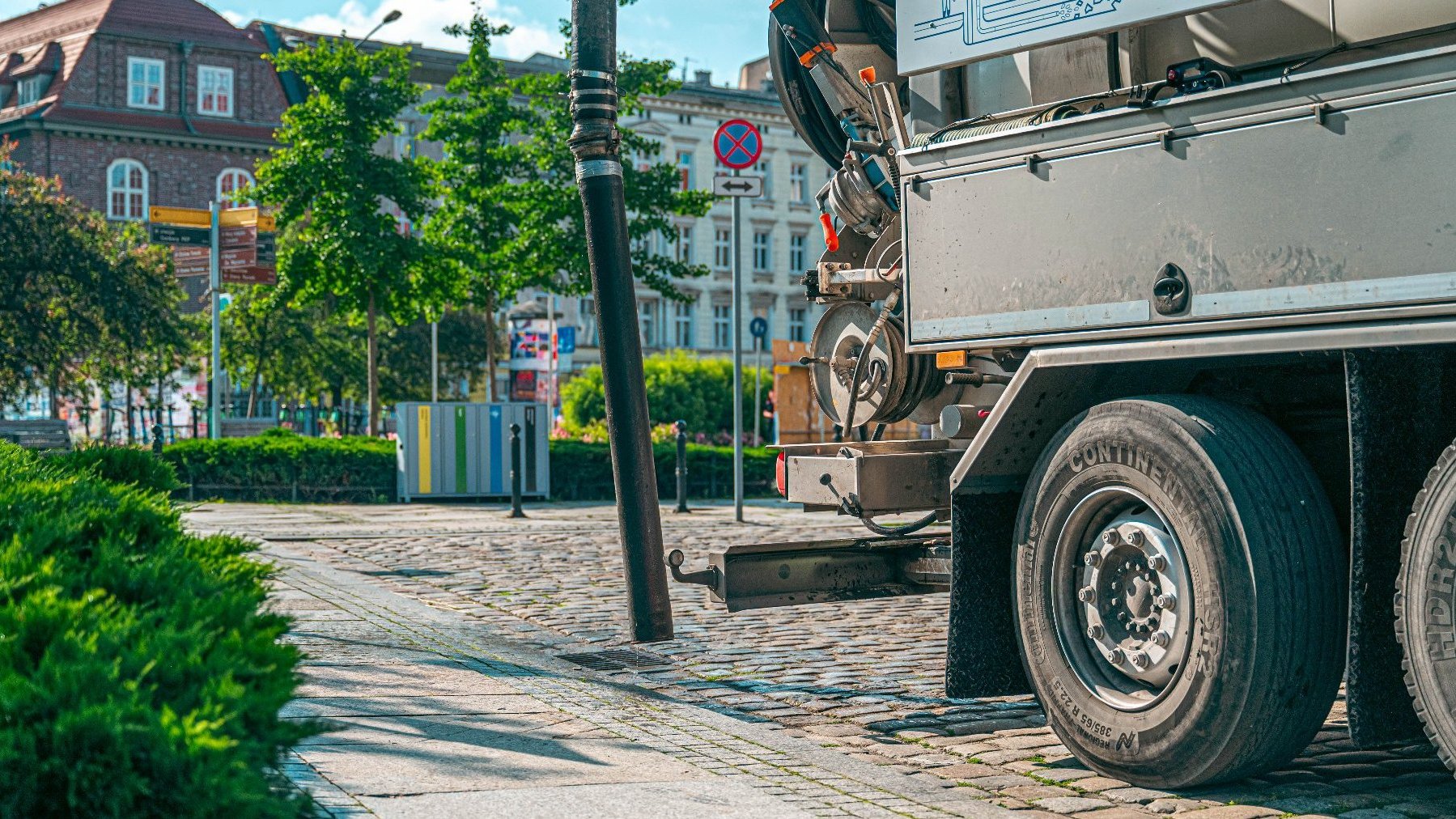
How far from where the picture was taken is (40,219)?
30188mm

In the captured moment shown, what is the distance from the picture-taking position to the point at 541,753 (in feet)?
19.2

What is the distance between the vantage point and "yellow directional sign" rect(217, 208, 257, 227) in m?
29.4

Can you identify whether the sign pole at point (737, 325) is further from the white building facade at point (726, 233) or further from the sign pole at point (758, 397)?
the white building facade at point (726, 233)

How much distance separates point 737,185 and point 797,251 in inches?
2529

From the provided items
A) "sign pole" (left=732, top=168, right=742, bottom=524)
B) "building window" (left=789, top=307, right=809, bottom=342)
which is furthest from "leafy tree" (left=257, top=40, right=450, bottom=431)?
"building window" (left=789, top=307, right=809, bottom=342)

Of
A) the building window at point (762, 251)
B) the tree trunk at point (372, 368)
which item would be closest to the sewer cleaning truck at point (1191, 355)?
the tree trunk at point (372, 368)

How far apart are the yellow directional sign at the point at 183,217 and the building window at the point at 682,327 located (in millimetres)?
43609

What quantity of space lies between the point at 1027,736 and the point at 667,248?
7120 centimetres

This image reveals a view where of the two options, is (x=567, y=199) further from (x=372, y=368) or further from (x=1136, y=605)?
(x=1136, y=605)

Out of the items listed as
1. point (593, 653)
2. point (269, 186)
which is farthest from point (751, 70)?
point (593, 653)

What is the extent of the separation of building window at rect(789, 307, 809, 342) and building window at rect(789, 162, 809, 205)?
509 cm

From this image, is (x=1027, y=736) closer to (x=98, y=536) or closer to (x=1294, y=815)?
(x=1294, y=815)

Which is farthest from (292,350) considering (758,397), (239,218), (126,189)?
(126,189)

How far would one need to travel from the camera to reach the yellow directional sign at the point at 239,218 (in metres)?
29.4
